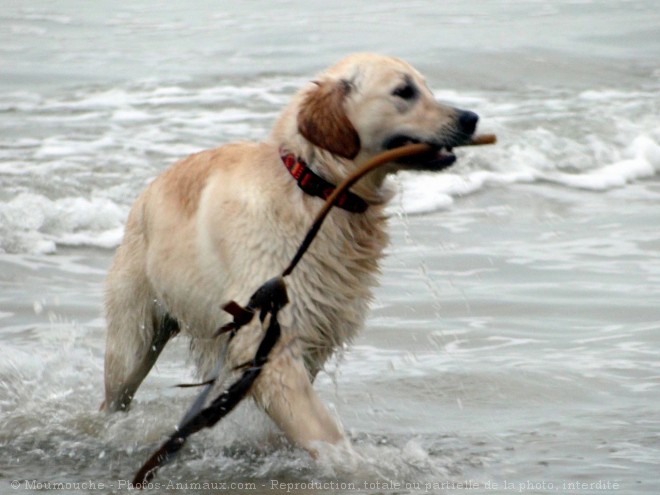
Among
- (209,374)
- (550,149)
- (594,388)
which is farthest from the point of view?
(550,149)

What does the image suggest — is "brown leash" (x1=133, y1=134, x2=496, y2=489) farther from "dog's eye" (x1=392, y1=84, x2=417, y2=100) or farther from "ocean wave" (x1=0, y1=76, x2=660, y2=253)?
"ocean wave" (x1=0, y1=76, x2=660, y2=253)

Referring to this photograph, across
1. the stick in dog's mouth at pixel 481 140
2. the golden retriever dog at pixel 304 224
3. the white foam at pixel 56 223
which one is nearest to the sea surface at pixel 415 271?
the white foam at pixel 56 223

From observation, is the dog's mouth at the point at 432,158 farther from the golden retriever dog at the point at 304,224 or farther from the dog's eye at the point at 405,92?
the dog's eye at the point at 405,92

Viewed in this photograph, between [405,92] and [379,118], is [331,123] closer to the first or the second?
[379,118]

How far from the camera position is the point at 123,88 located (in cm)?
1341

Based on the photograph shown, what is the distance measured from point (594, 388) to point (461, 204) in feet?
12.9

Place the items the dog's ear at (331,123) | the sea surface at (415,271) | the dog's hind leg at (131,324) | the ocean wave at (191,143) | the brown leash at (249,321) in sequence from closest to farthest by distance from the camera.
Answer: the brown leash at (249,321), the dog's ear at (331,123), the sea surface at (415,271), the dog's hind leg at (131,324), the ocean wave at (191,143)

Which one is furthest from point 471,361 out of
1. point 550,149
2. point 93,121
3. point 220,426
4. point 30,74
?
point 30,74

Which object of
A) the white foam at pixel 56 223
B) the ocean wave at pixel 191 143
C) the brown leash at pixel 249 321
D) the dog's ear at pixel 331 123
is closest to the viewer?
the brown leash at pixel 249 321

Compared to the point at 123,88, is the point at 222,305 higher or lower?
higher

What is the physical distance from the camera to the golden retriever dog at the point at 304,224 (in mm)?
4684

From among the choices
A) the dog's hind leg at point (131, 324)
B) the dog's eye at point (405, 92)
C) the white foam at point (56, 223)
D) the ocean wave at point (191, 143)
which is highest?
the dog's eye at point (405, 92)

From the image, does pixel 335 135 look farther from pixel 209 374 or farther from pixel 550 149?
pixel 550 149

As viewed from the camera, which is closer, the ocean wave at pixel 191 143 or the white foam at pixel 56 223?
the white foam at pixel 56 223
